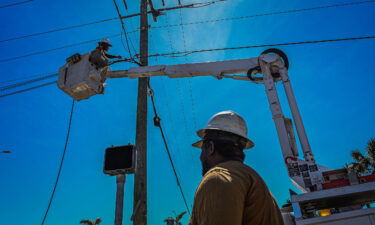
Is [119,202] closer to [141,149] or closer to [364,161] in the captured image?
[141,149]

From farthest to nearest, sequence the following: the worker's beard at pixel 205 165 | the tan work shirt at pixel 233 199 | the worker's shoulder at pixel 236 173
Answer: the worker's beard at pixel 205 165
the worker's shoulder at pixel 236 173
the tan work shirt at pixel 233 199

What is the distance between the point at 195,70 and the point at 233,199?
5348 millimetres

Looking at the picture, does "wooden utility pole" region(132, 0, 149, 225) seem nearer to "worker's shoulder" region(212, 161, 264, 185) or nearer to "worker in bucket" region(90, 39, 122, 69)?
"worker in bucket" region(90, 39, 122, 69)

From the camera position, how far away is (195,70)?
6.44 meters

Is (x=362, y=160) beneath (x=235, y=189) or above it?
above

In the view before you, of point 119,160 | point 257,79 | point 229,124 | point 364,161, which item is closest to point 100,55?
point 119,160

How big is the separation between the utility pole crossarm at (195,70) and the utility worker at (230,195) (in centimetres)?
446

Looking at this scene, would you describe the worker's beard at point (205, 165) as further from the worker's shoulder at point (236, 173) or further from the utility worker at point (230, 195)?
the worker's shoulder at point (236, 173)

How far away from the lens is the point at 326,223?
3.32 metres

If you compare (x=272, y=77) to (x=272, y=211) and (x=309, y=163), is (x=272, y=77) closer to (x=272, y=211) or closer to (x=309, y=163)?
(x=309, y=163)

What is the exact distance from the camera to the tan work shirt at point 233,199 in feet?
4.20

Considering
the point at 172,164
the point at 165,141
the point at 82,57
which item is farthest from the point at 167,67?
the point at 172,164

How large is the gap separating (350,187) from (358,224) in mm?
514

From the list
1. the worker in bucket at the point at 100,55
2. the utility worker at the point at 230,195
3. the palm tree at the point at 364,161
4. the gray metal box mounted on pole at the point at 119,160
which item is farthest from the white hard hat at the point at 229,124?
the palm tree at the point at 364,161
